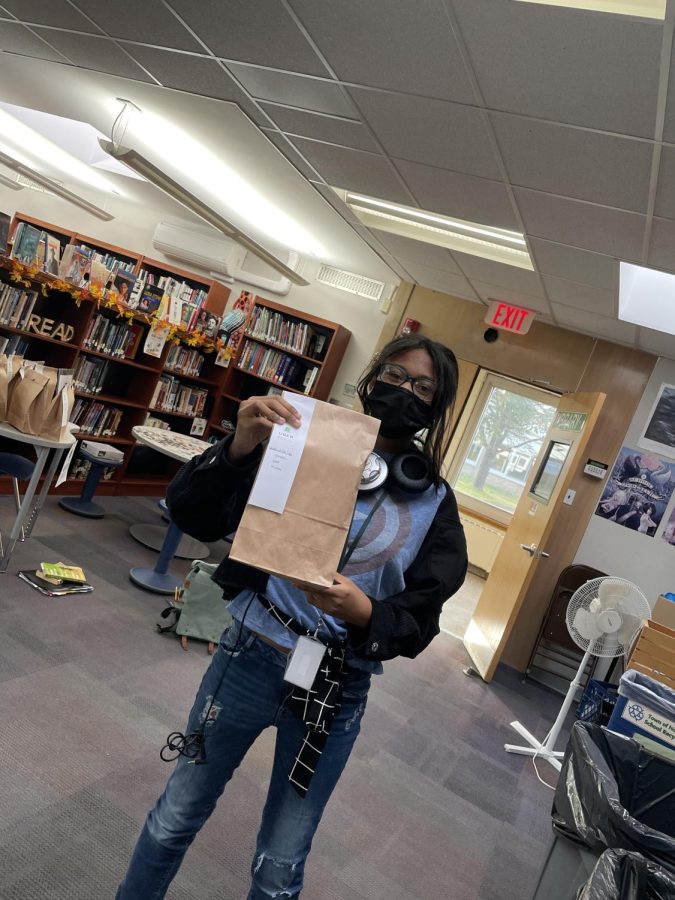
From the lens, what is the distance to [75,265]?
5008mm

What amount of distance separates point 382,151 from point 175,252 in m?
5.25

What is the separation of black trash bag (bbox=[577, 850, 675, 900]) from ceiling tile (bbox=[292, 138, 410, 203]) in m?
3.33

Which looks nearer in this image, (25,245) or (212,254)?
(25,245)

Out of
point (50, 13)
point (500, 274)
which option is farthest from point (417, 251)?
point (50, 13)

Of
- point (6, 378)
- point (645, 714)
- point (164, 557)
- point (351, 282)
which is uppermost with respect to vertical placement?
point (351, 282)

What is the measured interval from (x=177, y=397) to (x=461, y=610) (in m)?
3.57

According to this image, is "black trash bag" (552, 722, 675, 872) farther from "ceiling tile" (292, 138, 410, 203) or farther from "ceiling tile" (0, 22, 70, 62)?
"ceiling tile" (0, 22, 70, 62)

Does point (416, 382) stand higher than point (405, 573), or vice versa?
point (416, 382)

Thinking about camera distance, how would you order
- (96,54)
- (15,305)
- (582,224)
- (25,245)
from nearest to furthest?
(582,224), (96,54), (25,245), (15,305)


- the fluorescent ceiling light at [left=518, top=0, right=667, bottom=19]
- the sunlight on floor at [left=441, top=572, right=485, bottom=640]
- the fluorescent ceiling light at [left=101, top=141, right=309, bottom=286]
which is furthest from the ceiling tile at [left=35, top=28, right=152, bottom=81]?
the sunlight on floor at [left=441, top=572, right=485, bottom=640]

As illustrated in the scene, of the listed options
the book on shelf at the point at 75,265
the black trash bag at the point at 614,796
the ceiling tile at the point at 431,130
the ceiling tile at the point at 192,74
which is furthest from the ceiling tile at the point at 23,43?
the black trash bag at the point at 614,796

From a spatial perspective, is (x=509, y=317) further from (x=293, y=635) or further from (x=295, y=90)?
(x=293, y=635)

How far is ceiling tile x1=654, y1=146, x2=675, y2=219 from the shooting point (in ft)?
8.41

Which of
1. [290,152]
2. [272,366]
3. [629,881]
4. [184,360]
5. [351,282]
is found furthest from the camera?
[351,282]
